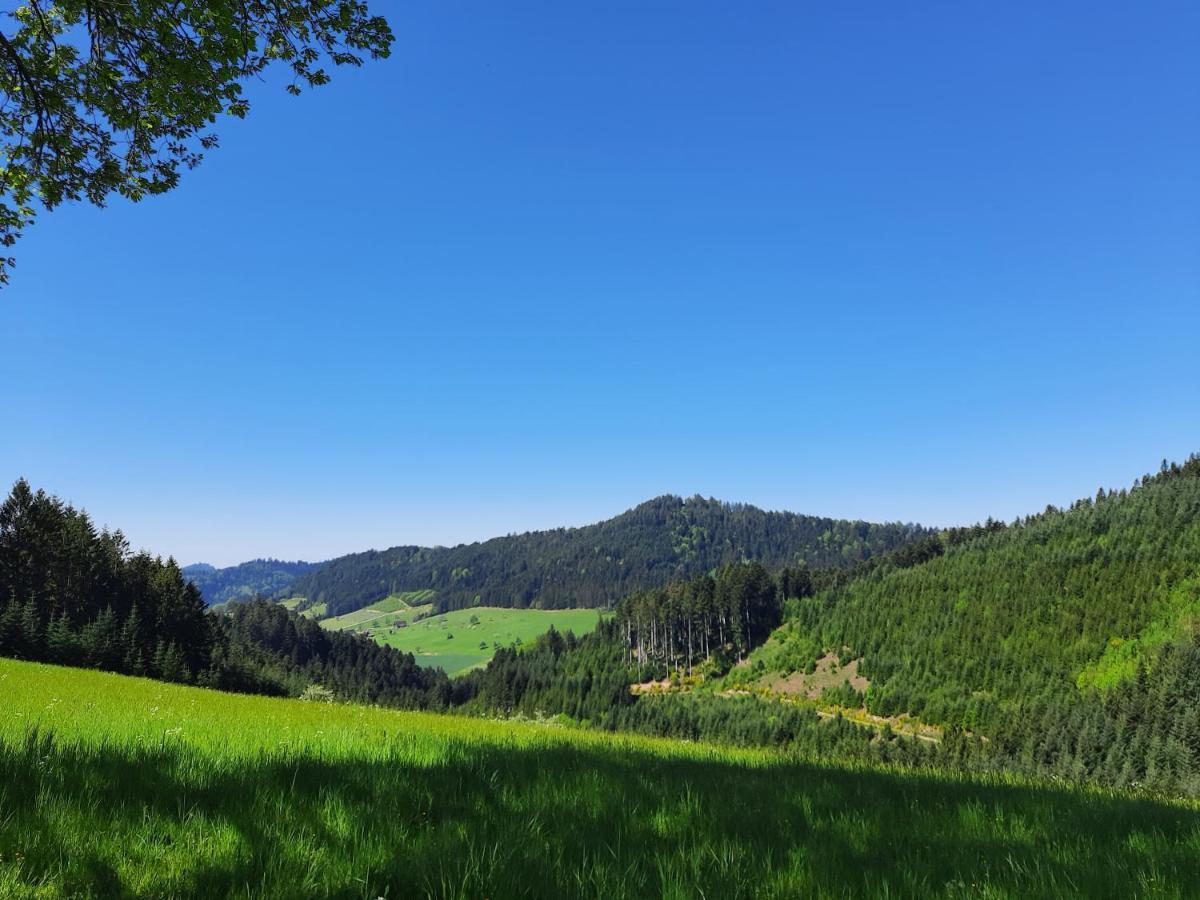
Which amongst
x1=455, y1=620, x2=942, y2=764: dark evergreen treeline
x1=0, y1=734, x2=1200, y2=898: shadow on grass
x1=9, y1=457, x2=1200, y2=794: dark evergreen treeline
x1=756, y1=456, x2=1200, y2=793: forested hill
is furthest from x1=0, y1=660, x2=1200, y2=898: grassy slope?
x1=756, y1=456, x2=1200, y2=793: forested hill

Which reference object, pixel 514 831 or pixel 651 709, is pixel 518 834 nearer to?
pixel 514 831

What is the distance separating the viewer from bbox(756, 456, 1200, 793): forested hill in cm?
11331

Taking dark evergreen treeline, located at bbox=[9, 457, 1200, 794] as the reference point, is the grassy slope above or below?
above

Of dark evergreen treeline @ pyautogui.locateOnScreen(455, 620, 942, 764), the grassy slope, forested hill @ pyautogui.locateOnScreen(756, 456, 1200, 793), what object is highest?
the grassy slope

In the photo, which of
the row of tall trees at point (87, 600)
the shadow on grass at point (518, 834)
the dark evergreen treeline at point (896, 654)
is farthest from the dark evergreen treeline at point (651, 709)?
the shadow on grass at point (518, 834)

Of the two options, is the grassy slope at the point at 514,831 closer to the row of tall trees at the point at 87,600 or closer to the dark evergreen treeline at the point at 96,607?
the dark evergreen treeline at the point at 96,607

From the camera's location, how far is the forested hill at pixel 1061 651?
11331 centimetres

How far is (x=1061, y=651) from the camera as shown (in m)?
161

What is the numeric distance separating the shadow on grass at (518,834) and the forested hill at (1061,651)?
120510mm

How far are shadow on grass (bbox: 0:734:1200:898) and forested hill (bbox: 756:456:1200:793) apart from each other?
120510 mm

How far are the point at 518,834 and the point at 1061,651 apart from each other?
205 metres

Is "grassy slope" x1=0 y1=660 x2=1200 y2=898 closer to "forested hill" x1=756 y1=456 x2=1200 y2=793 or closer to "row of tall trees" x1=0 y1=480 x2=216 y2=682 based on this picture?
"row of tall trees" x1=0 y1=480 x2=216 y2=682

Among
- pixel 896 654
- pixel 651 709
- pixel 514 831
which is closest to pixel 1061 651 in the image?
pixel 896 654

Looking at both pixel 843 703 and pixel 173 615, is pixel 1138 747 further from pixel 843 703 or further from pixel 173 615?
pixel 173 615
